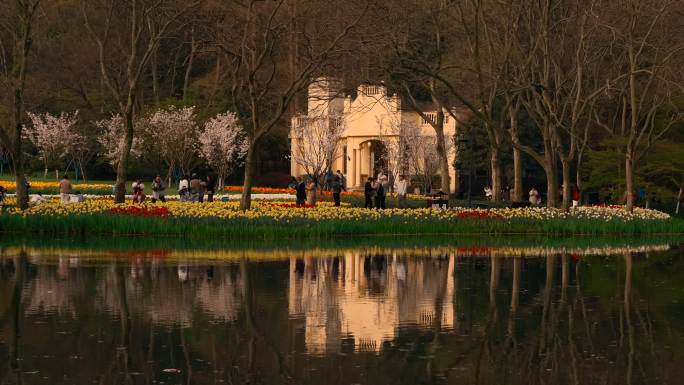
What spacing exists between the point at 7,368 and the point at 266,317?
15.4ft

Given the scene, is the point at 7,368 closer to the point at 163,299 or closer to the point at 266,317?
the point at 266,317

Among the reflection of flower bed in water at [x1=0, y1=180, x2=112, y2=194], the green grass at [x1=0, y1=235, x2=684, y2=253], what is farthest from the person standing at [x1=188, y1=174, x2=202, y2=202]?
the green grass at [x1=0, y1=235, x2=684, y2=253]

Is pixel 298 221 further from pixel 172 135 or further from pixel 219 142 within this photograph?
pixel 219 142

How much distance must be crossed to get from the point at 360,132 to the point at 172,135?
1464 cm

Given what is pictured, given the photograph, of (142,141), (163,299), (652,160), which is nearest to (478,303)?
(163,299)

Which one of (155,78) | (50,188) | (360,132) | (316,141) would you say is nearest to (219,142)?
(316,141)

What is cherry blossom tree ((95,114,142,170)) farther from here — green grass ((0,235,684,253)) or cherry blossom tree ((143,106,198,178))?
green grass ((0,235,684,253))

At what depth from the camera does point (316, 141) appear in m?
65.1

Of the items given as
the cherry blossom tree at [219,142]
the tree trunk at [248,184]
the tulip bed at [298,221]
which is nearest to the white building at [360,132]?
the cherry blossom tree at [219,142]

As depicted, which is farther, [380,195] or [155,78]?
[155,78]

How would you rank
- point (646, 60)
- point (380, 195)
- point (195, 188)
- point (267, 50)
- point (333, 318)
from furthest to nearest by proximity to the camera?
point (646, 60) < point (195, 188) < point (380, 195) < point (267, 50) < point (333, 318)

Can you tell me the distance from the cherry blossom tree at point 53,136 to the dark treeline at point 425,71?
4.73 ft

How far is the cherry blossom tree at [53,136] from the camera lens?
230 ft

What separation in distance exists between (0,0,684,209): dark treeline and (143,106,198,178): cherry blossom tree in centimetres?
143
